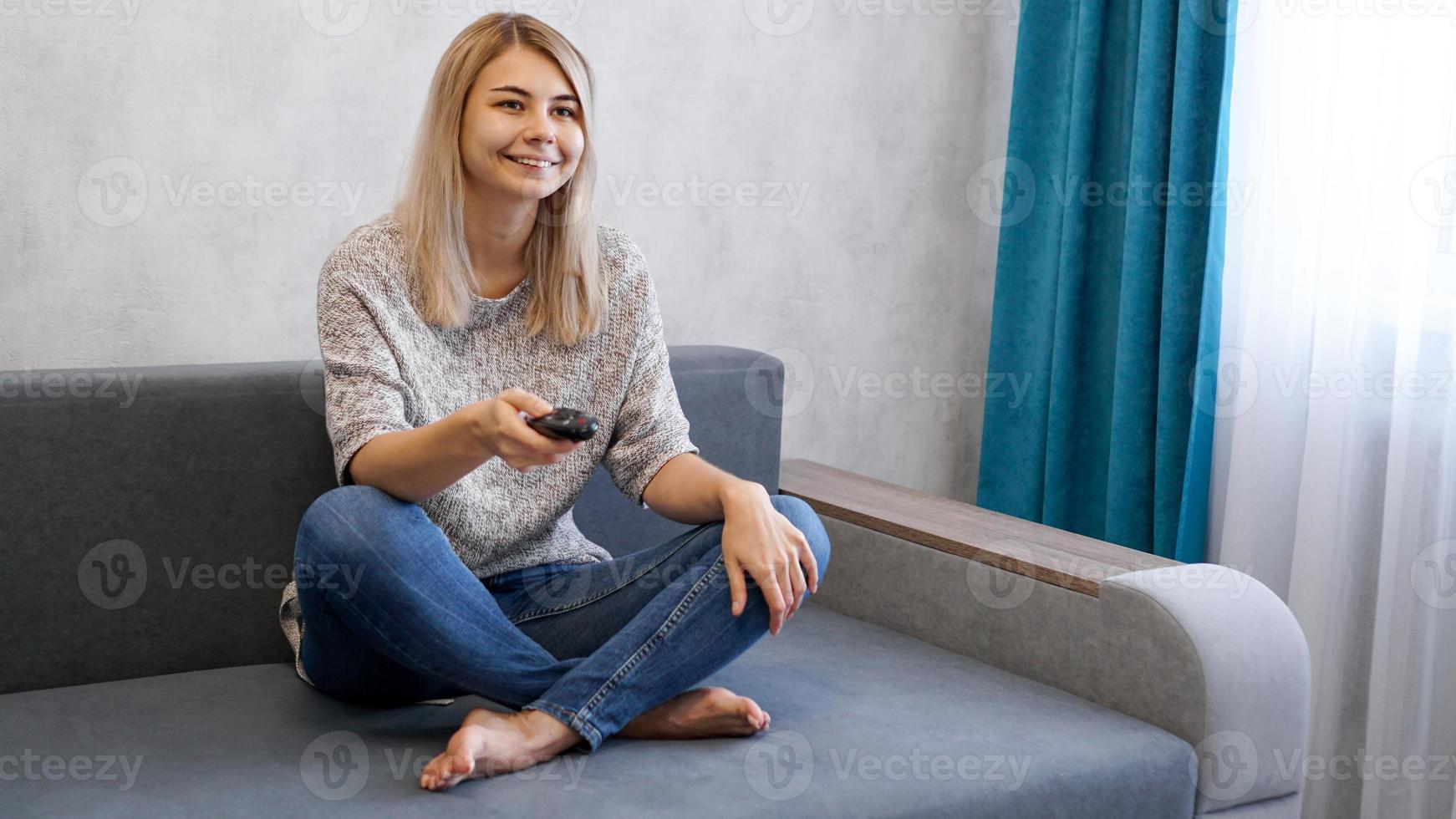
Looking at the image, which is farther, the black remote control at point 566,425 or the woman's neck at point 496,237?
the woman's neck at point 496,237

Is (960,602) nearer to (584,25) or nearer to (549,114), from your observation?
(549,114)

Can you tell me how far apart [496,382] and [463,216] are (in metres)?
0.21

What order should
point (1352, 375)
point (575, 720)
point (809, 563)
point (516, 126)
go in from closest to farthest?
point (575, 720), point (809, 563), point (516, 126), point (1352, 375)

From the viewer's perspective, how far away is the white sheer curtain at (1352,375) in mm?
2068

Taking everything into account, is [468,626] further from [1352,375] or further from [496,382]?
[1352,375]

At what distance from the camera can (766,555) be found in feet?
4.86

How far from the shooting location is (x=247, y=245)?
2.04 metres

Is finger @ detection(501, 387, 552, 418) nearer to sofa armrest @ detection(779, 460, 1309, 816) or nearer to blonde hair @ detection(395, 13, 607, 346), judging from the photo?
blonde hair @ detection(395, 13, 607, 346)

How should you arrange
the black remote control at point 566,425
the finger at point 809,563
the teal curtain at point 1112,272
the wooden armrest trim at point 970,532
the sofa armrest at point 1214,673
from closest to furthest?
1. the black remote control at point 566,425
2. the finger at point 809,563
3. the sofa armrest at point 1214,673
4. the wooden armrest trim at point 970,532
5. the teal curtain at point 1112,272

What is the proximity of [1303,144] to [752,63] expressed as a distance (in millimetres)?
948

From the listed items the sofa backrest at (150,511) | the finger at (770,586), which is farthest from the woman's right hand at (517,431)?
the sofa backrest at (150,511)

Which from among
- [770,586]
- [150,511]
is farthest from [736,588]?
[150,511]

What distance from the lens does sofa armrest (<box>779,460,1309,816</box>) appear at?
5.39 ft

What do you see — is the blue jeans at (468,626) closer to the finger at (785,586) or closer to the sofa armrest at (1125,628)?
the finger at (785,586)
